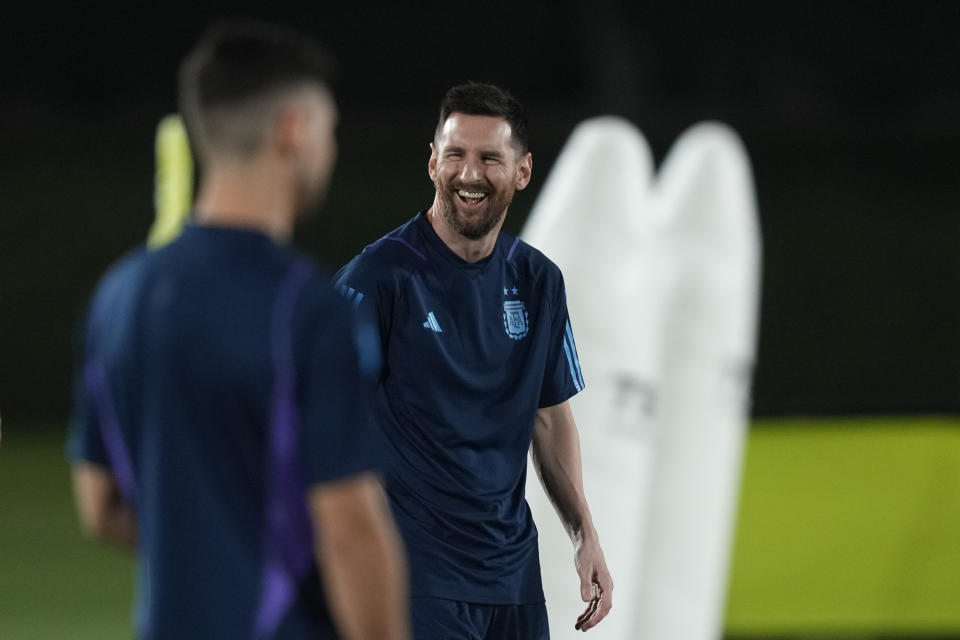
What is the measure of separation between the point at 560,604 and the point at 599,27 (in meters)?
9.22

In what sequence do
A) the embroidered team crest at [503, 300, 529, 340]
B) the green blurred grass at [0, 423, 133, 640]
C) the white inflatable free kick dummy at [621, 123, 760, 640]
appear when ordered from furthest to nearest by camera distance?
the green blurred grass at [0, 423, 133, 640] → the white inflatable free kick dummy at [621, 123, 760, 640] → the embroidered team crest at [503, 300, 529, 340]

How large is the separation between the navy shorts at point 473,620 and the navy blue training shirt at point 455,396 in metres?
0.02

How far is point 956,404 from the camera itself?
5.72 metres

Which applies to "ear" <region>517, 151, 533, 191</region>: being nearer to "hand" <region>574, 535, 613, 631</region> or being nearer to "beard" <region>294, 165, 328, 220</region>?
"hand" <region>574, 535, 613, 631</region>

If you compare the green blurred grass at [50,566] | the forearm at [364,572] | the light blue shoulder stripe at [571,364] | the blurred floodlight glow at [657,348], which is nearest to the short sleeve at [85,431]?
the forearm at [364,572]

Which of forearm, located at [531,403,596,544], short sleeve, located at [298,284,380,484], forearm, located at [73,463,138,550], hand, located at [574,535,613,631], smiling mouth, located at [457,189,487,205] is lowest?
hand, located at [574,535,613,631]

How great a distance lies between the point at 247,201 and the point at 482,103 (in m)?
1.03

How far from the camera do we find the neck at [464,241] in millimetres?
2674

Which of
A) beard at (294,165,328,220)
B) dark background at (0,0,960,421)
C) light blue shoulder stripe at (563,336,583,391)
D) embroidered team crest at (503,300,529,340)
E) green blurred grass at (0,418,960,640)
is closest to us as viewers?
beard at (294,165,328,220)

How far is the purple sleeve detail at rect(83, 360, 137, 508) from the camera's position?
170cm

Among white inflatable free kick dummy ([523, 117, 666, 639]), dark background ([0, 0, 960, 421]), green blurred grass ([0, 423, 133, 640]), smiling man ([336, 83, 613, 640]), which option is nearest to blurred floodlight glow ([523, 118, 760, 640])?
white inflatable free kick dummy ([523, 117, 666, 639])

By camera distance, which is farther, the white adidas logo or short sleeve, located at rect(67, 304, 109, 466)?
the white adidas logo

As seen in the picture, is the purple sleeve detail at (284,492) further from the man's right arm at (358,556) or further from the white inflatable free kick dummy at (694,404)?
the white inflatable free kick dummy at (694,404)

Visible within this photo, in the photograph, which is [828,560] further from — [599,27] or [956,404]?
[599,27]
